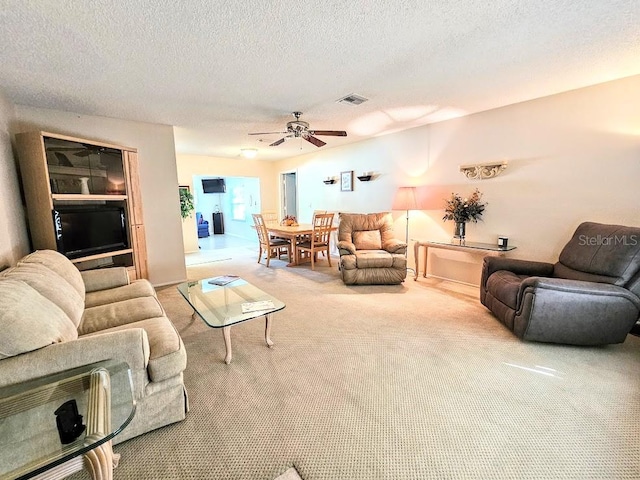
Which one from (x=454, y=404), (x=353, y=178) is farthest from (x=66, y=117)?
(x=454, y=404)

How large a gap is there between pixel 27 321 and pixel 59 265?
112 centimetres

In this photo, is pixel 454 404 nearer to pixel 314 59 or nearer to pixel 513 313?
pixel 513 313

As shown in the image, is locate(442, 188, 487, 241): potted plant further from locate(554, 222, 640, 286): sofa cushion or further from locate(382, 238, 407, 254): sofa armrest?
locate(554, 222, 640, 286): sofa cushion

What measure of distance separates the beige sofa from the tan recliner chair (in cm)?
257

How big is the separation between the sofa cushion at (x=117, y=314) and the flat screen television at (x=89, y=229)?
122 cm

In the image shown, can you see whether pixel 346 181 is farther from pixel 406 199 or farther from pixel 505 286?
pixel 505 286

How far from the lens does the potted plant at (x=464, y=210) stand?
371 cm

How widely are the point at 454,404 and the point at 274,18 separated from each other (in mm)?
2627

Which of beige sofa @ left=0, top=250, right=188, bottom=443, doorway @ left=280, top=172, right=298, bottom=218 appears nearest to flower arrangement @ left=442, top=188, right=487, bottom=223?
beige sofa @ left=0, top=250, right=188, bottom=443

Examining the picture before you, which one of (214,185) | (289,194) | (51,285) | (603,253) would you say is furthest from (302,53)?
(214,185)

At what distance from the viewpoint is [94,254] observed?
3205 mm

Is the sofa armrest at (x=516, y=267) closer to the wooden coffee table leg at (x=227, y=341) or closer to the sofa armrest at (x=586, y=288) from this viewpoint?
the sofa armrest at (x=586, y=288)

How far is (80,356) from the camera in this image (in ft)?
4.34

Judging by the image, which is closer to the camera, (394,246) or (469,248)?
(469,248)
